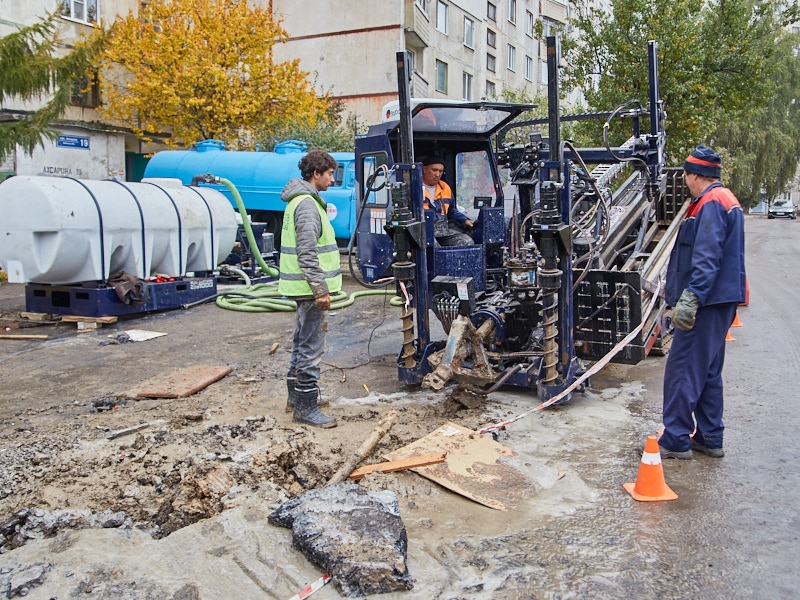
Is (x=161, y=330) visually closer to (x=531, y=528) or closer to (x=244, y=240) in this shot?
(x=244, y=240)

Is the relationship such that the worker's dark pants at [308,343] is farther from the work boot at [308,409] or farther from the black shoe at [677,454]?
the black shoe at [677,454]

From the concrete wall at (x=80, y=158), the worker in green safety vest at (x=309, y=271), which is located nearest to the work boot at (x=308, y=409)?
the worker in green safety vest at (x=309, y=271)

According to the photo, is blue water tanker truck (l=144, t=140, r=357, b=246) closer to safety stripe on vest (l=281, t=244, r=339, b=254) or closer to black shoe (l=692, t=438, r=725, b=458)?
safety stripe on vest (l=281, t=244, r=339, b=254)

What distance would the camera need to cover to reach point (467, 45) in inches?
1265

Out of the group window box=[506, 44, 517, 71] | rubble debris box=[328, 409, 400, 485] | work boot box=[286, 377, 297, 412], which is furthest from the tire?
window box=[506, 44, 517, 71]

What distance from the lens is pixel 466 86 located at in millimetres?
32781

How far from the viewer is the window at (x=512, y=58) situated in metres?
37.2

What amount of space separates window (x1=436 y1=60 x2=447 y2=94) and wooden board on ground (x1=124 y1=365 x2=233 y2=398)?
2538 centimetres

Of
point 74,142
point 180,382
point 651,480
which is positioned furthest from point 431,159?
point 74,142

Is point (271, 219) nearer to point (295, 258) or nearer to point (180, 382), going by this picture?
point (180, 382)

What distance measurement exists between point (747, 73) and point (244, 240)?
1226 cm

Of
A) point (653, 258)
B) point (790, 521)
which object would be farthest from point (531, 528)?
point (653, 258)

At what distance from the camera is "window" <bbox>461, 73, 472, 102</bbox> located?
106 feet

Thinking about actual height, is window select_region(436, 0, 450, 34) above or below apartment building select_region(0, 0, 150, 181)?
above
